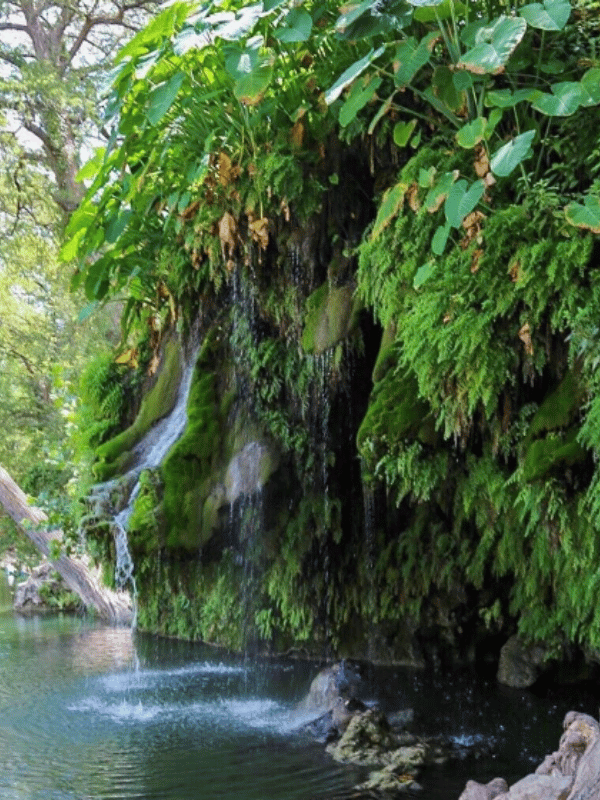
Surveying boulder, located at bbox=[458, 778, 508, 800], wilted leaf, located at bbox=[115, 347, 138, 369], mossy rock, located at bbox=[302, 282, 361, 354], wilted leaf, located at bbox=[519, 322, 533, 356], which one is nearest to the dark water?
boulder, located at bbox=[458, 778, 508, 800]

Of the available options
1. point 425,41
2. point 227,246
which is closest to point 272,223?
point 227,246

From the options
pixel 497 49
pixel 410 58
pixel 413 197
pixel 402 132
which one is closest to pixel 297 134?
pixel 402 132

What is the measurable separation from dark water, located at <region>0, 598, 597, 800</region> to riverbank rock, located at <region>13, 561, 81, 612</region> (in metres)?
6.08

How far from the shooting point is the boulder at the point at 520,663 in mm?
6588

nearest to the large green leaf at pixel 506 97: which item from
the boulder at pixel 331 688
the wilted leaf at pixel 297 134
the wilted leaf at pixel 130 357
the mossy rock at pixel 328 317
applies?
the wilted leaf at pixel 297 134

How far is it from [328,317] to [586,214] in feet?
8.04

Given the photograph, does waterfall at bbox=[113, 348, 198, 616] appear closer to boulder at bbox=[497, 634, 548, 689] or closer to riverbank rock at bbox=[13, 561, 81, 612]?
boulder at bbox=[497, 634, 548, 689]

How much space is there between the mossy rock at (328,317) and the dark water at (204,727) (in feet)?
8.40

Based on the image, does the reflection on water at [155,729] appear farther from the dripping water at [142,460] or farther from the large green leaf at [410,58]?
Result: the large green leaf at [410,58]

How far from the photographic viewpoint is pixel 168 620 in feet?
29.8

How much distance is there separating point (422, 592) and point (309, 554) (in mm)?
994

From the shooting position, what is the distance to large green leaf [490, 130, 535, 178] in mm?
3809

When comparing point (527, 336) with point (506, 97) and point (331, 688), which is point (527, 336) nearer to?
point (506, 97)

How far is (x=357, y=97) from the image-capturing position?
14.6 ft
